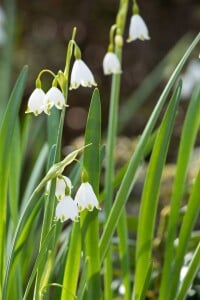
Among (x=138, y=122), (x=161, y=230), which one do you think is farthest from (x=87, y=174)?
(x=138, y=122)

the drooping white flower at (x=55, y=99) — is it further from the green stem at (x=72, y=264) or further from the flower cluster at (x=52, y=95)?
the green stem at (x=72, y=264)

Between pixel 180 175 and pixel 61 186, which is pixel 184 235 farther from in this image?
pixel 61 186

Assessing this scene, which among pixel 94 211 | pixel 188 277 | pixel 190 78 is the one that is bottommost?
pixel 188 277

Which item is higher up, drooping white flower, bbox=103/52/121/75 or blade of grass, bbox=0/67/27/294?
drooping white flower, bbox=103/52/121/75

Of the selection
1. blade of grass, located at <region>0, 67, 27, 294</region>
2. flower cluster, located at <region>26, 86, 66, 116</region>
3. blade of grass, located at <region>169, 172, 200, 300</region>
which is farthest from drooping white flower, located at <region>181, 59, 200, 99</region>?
flower cluster, located at <region>26, 86, 66, 116</region>

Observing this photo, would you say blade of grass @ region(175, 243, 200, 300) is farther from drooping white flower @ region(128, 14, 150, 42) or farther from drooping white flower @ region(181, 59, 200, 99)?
drooping white flower @ region(181, 59, 200, 99)

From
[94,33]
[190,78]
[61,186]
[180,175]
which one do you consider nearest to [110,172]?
[180,175]

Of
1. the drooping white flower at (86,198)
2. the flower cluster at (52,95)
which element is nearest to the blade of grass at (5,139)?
the flower cluster at (52,95)
